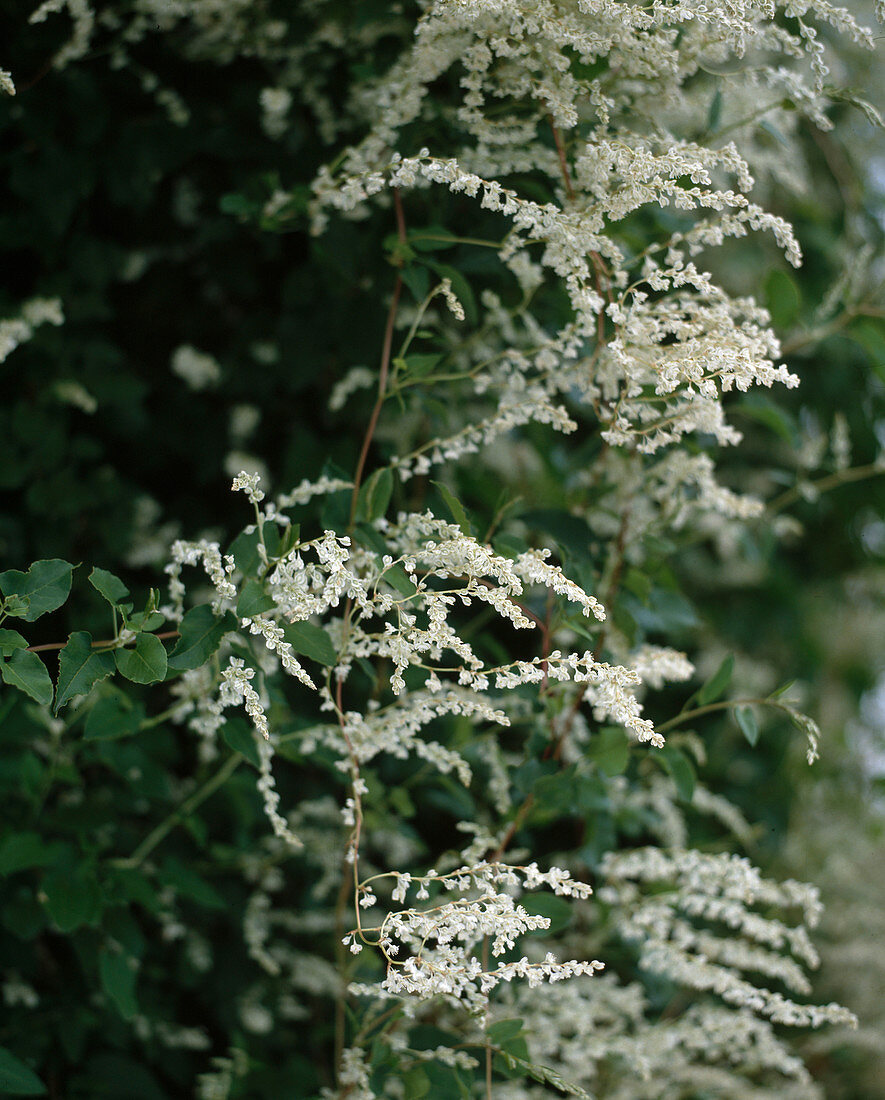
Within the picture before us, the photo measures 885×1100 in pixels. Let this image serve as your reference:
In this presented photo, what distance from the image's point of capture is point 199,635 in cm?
91

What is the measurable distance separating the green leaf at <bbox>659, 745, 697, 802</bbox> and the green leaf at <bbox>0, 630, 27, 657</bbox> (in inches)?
31.1

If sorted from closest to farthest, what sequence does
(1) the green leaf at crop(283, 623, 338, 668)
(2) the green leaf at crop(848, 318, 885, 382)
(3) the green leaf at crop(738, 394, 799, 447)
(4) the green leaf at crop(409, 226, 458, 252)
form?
(1) the green leaf at crop(283, 623, 338, 668), (4) the green leaf at crop(409, 226, 458, 252), (3) the green leaf at crop(738, 394, 799, 447), (2) the green leaf at crop(848, 318, 885, 382)

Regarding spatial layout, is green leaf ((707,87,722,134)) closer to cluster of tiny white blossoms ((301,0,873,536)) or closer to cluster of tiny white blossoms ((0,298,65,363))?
cluster of tiny white blossoms ((301,0,873,536))

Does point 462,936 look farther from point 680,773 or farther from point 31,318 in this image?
point 31,318

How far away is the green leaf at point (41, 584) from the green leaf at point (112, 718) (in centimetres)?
28

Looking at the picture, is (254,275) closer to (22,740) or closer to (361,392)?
(361,392)

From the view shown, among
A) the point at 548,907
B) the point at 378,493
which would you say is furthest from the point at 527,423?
the point at 548,907

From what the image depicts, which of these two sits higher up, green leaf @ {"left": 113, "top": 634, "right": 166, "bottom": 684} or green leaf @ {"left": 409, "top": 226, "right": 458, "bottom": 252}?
green leaf @ {"left": 409, "top": 226, "right": 458, "bottom": 252}

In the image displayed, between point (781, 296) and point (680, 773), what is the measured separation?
790 millimetres

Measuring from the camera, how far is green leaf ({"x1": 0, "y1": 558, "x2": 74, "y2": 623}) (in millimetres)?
866

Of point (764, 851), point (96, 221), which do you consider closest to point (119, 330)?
point (96, 221)

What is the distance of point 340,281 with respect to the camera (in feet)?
4.81

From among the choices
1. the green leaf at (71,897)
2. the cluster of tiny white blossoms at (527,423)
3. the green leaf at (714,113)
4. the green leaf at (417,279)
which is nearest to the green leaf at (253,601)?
the cluster of tiny white blossoms at (527,423)

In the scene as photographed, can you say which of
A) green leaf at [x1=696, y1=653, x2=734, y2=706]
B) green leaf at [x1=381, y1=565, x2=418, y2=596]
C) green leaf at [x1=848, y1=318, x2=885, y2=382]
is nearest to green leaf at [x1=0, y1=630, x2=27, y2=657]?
green leaf at [x1=381, y1=565, x2=418, y2=596]
